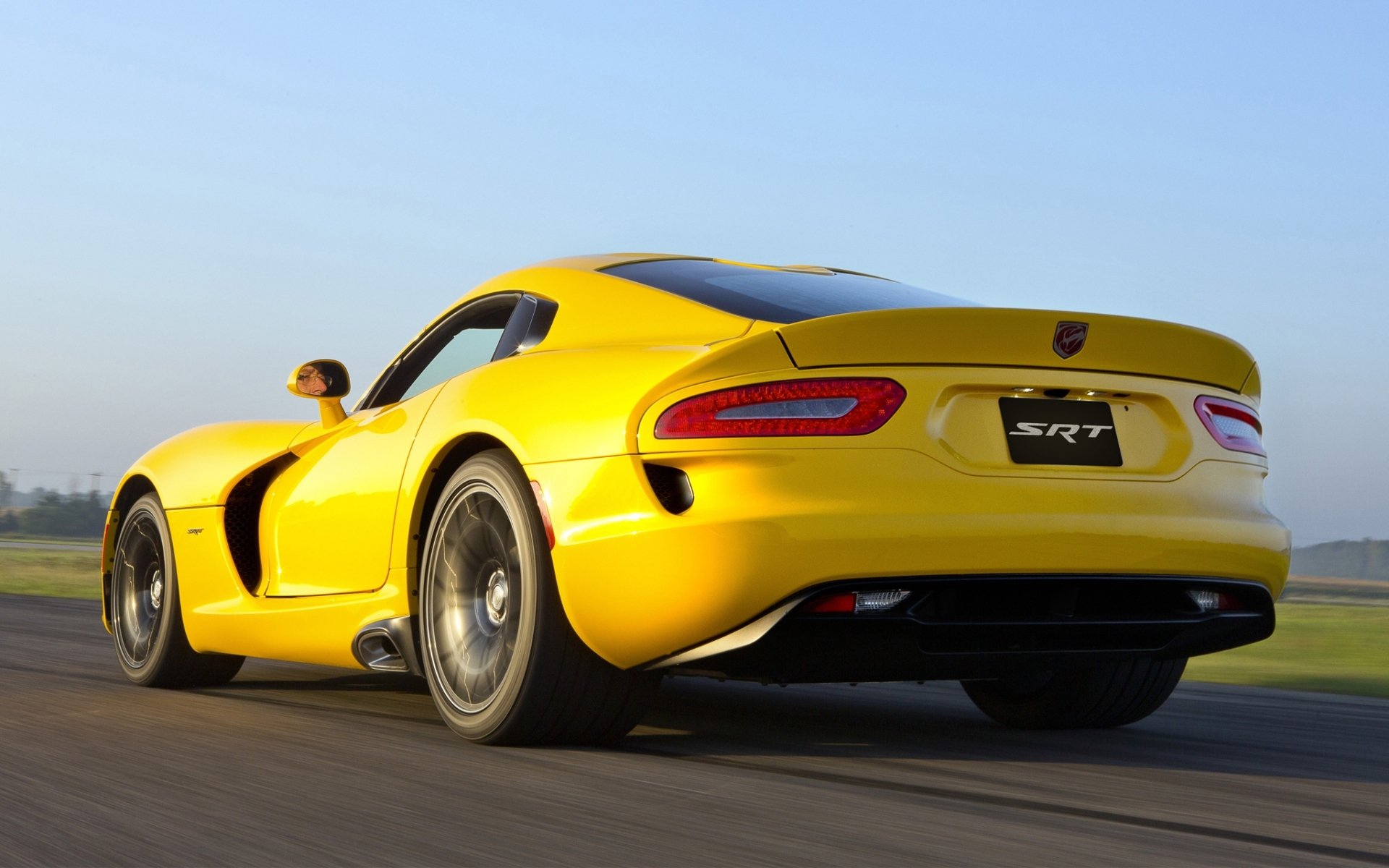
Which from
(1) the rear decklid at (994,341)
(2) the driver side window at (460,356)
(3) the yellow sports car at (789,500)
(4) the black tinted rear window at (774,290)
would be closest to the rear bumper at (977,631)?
(3) the yellow sports car at (789,500)

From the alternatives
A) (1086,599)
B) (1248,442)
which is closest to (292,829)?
(1086,599)

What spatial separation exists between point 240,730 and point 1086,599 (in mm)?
2443

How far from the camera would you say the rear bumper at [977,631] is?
3.54 m

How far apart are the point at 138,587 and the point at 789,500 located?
12.1 ft

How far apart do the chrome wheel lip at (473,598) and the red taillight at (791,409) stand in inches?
26.0

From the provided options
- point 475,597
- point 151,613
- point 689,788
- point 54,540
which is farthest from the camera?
point 54,540

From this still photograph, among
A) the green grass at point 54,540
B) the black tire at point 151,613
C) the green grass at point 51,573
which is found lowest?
the green grass at point 54,540

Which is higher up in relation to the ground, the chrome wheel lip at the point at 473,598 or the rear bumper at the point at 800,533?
the rear bumper at the point at 800,533

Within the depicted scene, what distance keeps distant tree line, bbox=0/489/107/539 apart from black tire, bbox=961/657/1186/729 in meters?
27.5

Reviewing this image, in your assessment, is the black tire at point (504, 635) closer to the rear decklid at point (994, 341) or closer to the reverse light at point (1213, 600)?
the rear decklid at point (994, 341)

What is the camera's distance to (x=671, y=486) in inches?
141

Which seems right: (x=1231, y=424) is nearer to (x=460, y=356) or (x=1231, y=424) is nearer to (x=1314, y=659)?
(x=460, y=356)

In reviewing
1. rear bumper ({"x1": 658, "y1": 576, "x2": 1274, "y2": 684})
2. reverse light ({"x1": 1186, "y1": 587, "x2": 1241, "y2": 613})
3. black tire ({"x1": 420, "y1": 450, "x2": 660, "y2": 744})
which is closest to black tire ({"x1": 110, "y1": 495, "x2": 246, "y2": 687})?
black tire ({"x1": 420, "y1": 450, "x2": 660, "y2": 744})

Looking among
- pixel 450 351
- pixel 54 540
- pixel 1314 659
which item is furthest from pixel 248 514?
pixel 54 540
